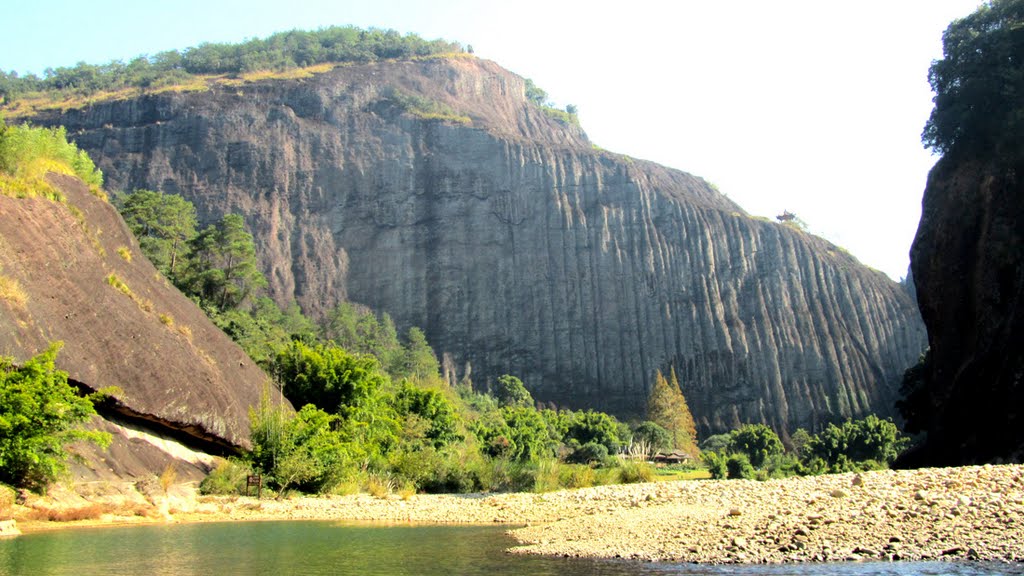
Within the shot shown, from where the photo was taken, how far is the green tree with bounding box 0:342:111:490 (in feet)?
63.7

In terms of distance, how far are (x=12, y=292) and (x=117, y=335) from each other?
3972mm

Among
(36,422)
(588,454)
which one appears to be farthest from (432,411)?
(36,422)

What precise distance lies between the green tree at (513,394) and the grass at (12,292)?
5247 centimetres

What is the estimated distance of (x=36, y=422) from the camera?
19844 millimetres

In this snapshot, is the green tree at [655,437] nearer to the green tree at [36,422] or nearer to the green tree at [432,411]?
the green tree at [432,411]

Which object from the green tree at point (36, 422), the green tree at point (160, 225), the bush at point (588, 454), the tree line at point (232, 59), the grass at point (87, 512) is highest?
the tree line at point (232, 59)

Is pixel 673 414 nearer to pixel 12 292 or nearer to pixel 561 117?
pixel 561 117

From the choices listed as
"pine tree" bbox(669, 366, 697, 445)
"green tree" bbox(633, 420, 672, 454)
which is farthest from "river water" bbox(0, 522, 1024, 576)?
"pine tree" bbox(669, 366, 697, 445)

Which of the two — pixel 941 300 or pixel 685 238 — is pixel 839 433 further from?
pixel 685 238

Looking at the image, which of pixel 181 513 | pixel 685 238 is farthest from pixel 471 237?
pixel 181 513

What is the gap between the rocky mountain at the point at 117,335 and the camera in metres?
25.4

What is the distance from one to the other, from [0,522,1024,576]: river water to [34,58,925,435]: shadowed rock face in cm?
6286

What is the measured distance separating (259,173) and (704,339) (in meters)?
50.6

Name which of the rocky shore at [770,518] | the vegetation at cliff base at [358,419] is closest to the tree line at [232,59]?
the vegetation at cliff base at [358,419]
